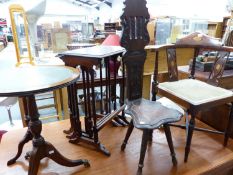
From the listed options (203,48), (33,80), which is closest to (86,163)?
(33,80)

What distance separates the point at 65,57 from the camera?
1.58 meters

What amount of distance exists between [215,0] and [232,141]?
6.02 m

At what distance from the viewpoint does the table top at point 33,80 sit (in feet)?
3.29

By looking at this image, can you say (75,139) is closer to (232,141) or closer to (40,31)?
(232,141)

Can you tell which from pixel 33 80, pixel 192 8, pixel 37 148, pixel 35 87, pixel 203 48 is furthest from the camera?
pixel 192 8

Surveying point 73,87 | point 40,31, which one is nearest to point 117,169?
point 73,87

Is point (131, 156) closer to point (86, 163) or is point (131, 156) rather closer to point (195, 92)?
point (86, 163)

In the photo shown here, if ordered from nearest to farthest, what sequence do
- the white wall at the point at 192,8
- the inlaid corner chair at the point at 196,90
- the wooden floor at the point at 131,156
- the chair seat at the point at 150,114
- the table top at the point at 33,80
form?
the table top at the point at 33,80 < the chair seat at the point at 150,114 < the inlaid corner chair at the point at 196,90 < the wooden floor at the point at 131,156 < the white wall at the point at 192,8

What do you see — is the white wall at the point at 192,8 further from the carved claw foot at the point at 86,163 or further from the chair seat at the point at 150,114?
the carved claw foot at the point at 86,163

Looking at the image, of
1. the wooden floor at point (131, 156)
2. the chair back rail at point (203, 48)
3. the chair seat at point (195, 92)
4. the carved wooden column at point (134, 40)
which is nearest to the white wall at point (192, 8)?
the chair back rail at point (203, 48)

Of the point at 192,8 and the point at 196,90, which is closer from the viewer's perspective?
the point at 196,90

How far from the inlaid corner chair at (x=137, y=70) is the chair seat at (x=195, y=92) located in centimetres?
12

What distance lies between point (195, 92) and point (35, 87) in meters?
1.10

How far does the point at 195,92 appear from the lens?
1.47 meters
